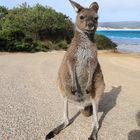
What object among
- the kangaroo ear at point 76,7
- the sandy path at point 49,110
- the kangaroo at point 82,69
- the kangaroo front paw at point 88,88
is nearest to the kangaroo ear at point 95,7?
the kangaroo at point 82,69

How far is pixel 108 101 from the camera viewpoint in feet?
23.1

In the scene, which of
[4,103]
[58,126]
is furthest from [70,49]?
[4,103]

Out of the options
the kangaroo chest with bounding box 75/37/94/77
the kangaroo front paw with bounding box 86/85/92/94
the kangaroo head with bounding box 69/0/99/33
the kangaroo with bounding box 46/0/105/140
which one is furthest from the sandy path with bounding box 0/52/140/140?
the kangaroo head with bounding box 69/0/99/33

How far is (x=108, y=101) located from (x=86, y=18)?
221 centimetres

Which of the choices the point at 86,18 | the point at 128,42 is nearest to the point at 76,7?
the point at 86,18

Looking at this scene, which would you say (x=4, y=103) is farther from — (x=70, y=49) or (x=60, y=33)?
(x=60, y=33)

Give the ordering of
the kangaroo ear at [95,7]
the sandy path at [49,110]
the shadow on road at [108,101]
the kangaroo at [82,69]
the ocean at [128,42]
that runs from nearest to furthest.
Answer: the sandy path at [49,110]
the kangaroo at [82,69]
the kangaroo ear at [95,7]
the shadow on road at [108,101]
the ocean at [128,42]

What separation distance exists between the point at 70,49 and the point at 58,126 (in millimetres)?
985

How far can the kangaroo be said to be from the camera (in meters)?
5.29

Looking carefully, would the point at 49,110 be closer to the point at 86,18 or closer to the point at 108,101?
the point at 108,101

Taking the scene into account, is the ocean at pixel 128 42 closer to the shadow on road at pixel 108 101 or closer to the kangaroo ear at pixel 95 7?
the shadow on road at pixel 108 101

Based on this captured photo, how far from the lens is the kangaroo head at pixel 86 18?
5.21m

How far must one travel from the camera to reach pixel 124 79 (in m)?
9.89

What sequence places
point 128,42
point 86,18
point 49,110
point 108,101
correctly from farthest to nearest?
point 128,42 < point 108,101 < point 49,110 < point 86,18
